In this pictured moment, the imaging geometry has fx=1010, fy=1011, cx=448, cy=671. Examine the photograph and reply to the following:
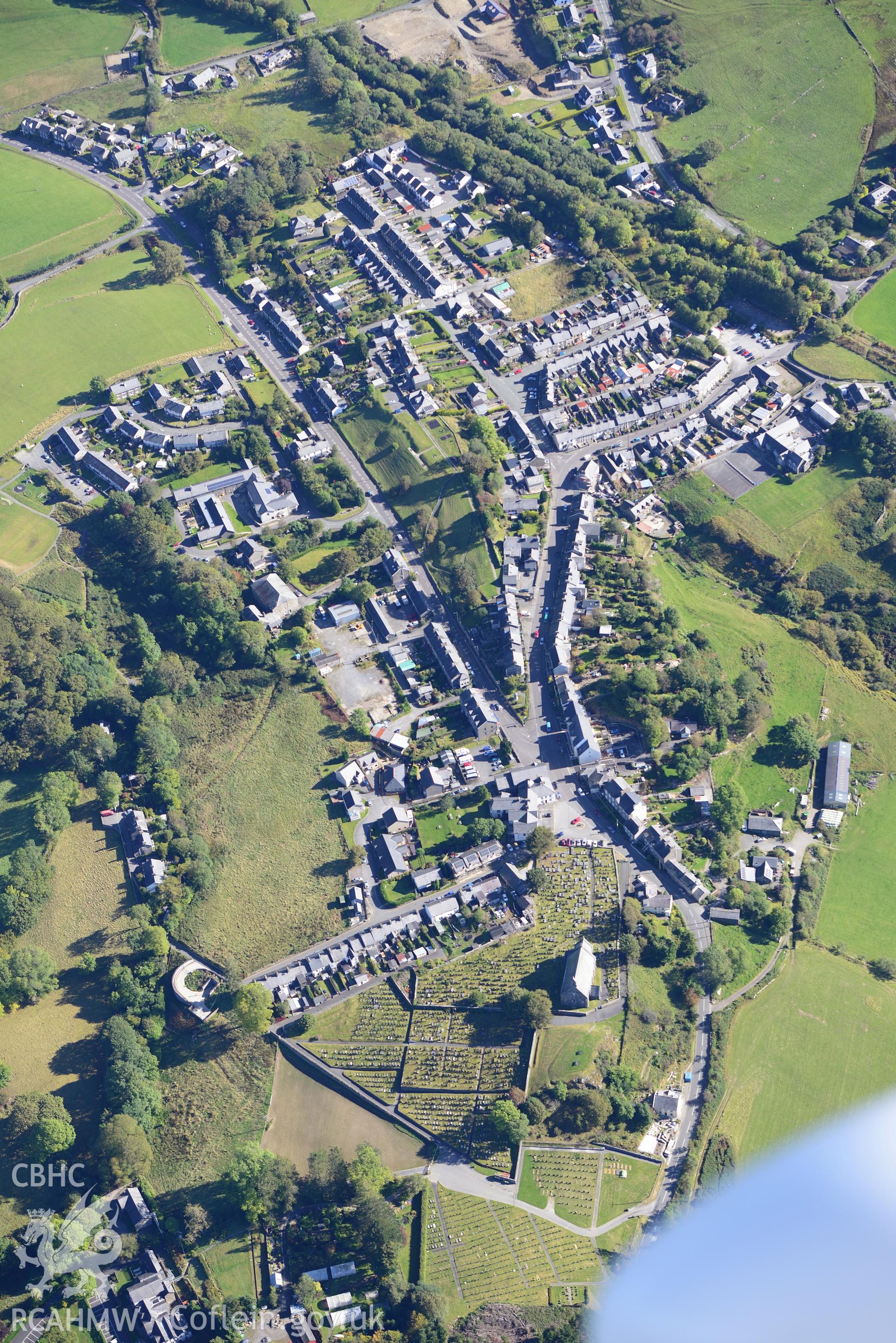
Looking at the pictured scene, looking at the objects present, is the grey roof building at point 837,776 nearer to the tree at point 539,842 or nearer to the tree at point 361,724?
the tree at point 539,842

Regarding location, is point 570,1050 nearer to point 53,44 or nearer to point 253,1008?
point 253,1008

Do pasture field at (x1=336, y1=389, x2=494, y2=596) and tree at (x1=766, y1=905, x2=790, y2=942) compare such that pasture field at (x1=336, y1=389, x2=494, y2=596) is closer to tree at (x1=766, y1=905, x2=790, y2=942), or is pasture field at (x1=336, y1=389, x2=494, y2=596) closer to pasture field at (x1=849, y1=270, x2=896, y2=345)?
tree at (x1=766, y1=905, x2=790, y2=942)

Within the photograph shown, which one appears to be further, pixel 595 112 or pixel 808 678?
pixel 595 112

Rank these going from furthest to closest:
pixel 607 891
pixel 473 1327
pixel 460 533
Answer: pixel 460 533 → pixel 607 891 → pixel 473 1327

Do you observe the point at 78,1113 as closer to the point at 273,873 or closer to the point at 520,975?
the point at 273,873

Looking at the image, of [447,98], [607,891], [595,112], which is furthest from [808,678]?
[447,98]

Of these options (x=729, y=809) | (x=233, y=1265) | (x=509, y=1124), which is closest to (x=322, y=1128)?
(x=233, y=1265)

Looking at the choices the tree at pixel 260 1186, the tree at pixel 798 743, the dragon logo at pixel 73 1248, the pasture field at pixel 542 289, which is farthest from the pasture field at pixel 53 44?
the dragon logo at pixel 73 1248
